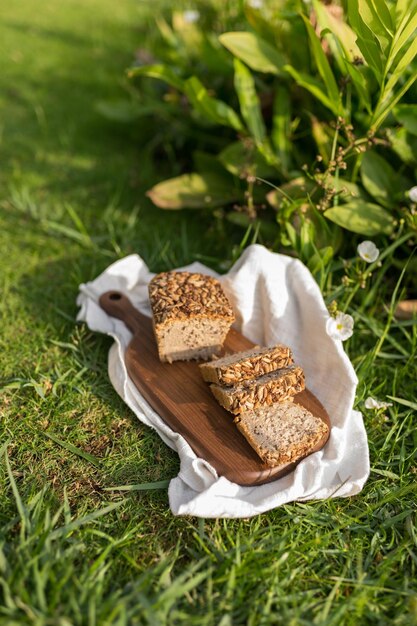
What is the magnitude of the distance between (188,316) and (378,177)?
1513 mm

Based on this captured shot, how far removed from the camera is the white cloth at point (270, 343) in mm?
2402

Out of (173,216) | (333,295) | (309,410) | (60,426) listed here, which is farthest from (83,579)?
(173,216)

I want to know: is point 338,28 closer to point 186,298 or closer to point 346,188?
point 346,188

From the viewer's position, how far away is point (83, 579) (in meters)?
2.11

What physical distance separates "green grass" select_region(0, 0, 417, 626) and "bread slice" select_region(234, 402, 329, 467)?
25 centimetres

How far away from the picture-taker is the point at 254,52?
367 centimetres

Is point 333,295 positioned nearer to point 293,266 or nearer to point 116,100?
point 293,266

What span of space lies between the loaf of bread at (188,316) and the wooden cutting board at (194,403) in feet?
0.27

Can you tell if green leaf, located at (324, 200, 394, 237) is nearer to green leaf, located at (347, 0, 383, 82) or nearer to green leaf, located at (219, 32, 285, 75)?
green leaf, located at (347, 0, 383, 82)

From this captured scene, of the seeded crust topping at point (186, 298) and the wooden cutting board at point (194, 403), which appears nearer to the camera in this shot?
the wooden cutting board at point (194, 403)

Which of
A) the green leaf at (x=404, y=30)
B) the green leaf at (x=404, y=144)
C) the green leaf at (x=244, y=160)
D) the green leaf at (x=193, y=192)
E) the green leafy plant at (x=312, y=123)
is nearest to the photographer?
the green leaf at (x=404, y=30)

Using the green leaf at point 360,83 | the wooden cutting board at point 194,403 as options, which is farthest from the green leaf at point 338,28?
the wooden cutting board at point 194,403

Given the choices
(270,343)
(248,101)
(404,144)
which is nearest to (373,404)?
(270,343)

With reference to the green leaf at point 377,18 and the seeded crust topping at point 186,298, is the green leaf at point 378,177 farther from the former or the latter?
the seeded crust topping at point 186,298
